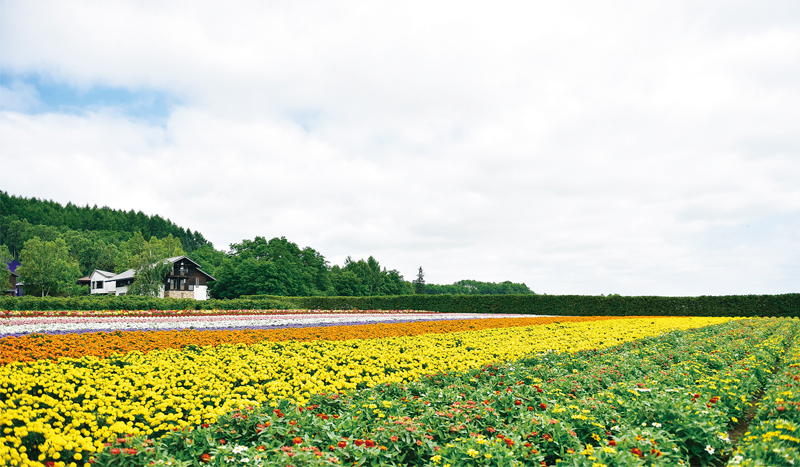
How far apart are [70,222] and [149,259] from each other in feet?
168

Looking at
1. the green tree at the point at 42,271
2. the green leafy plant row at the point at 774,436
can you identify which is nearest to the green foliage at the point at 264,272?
the green tree at the point at 42,271

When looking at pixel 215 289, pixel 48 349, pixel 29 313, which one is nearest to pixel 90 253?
pixel 215 289

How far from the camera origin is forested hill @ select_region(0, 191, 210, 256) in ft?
234

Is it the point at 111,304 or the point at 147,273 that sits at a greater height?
the point at 147,273

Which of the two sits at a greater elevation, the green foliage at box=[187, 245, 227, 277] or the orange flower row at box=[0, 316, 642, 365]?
the green foliage at box=[187, 245, 227, 277]

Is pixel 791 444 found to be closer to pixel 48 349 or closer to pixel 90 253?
pixel 48 349

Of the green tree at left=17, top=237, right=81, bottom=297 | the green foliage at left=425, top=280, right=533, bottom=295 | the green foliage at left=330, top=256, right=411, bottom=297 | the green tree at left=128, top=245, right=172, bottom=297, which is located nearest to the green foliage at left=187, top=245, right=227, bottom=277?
the green foliage at left=330, top=256, right=411, bottom=297

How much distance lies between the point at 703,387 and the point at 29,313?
20768 millimetres

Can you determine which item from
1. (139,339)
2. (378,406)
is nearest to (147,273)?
(139,339)

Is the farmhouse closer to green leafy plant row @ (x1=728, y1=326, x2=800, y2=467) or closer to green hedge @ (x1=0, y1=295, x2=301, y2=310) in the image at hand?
green hedge @ (x1=0, y1=295, x2=301, y2=310)

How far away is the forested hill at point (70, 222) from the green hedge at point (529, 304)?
186 ft

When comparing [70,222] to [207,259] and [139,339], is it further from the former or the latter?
[139,339]

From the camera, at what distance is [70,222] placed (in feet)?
273

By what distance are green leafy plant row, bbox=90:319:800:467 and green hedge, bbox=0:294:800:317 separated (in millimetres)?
20954
